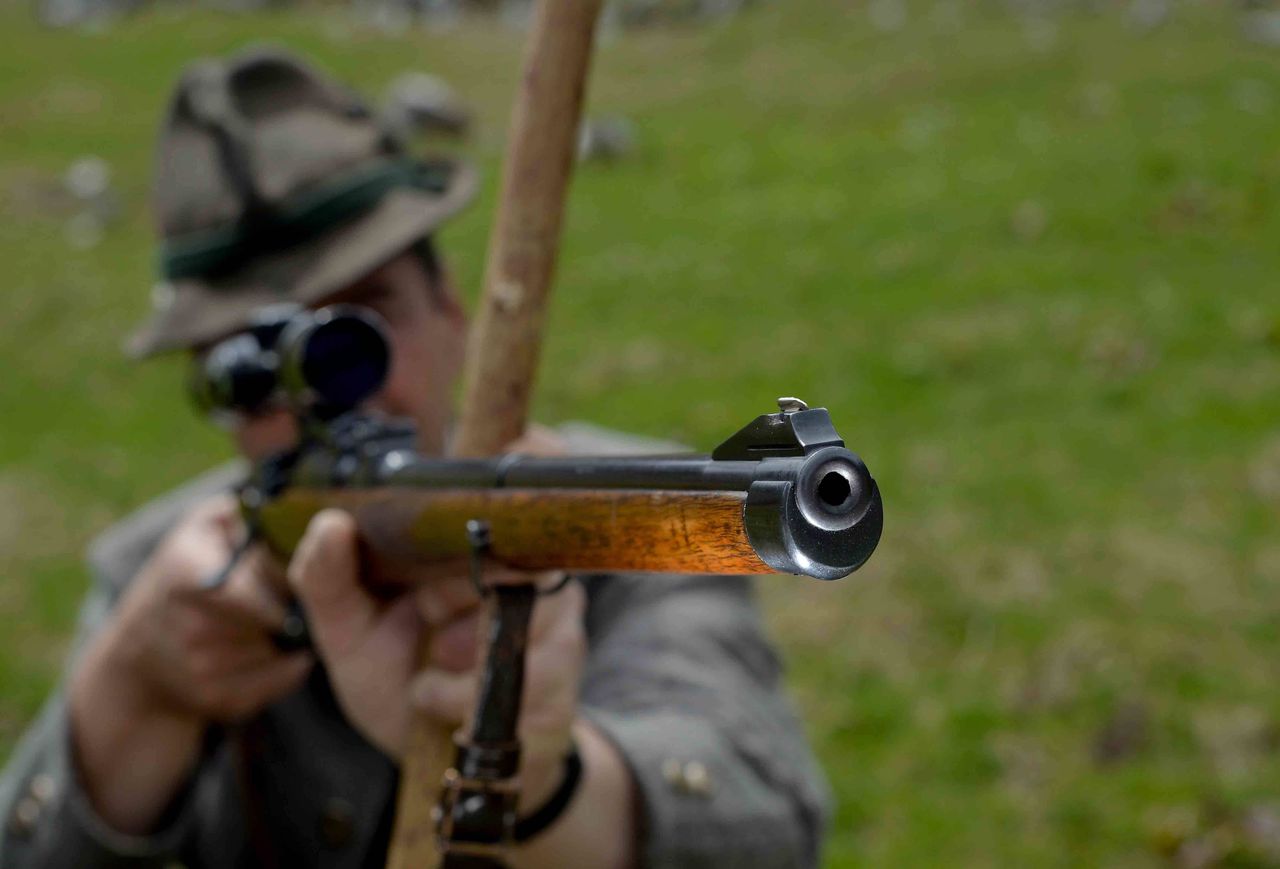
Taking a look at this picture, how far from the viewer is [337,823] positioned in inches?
138

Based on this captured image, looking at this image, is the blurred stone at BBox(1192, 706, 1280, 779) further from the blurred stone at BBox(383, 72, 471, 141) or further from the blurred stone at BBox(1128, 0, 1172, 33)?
the blurred stone at BBox(383, 72, 471, 141)

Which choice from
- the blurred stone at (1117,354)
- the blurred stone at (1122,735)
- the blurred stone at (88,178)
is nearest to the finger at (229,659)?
the blurred stone at (1122,735)

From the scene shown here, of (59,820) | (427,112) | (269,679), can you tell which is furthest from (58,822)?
(427,112)

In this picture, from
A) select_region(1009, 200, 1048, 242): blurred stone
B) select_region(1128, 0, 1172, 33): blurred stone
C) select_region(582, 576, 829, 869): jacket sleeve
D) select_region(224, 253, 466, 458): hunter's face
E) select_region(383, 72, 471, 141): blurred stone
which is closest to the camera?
select_region(582, 576, 829, 869): jacket sleeve

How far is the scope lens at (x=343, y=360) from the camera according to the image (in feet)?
8.34

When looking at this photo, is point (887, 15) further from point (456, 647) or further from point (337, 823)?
point (456, 647)

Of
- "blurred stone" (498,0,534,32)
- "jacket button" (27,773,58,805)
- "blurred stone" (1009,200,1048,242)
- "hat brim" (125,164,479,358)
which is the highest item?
"blurred stone" (498,0,534,32)

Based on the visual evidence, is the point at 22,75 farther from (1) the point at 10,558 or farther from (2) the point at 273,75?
(2) the point at 273,75

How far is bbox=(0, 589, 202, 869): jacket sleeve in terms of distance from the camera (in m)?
3.46

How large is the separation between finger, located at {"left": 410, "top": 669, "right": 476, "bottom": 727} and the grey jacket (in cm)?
72

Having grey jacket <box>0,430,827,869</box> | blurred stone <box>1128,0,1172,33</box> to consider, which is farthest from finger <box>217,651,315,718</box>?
blurred stone <box>1128,0,1172,33</box>

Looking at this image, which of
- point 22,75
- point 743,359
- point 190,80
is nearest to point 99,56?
point 22,75

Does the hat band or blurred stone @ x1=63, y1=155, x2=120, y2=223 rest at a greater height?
blurred stone @ x1=63, y1=155, x2=120, y2=223

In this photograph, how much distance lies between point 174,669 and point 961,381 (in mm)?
6453
